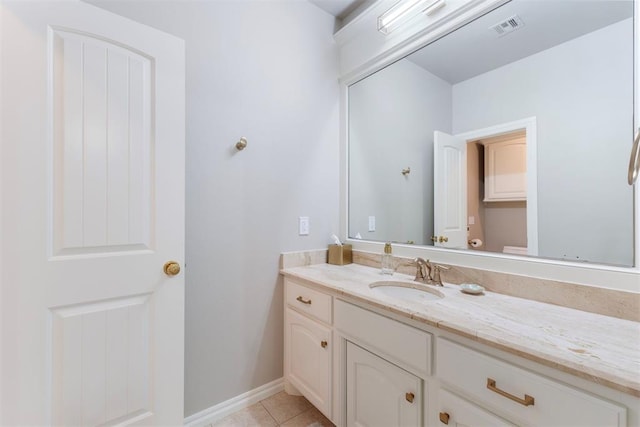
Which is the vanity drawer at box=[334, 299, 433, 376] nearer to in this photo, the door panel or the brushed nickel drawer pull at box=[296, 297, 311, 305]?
the brushed nickel drawer pull at box=[296, 297, 311, 305]

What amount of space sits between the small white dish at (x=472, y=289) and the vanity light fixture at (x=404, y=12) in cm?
149

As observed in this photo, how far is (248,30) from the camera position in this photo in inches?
67.3

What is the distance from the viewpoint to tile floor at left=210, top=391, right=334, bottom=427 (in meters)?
1.54

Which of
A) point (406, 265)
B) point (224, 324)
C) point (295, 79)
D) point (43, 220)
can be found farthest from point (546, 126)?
point (43, 220)

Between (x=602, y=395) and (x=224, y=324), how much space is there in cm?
158

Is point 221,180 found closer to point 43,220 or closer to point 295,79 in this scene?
point 43,220

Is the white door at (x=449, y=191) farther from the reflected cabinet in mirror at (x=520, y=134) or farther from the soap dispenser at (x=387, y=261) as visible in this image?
the soap dispenser at (x=387, y=261)

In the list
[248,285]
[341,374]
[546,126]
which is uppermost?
[546,126]

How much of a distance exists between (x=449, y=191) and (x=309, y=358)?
1279mm

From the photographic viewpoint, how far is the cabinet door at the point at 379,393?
41.5 inches

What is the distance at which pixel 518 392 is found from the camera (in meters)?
0.78

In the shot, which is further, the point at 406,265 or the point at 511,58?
the point at 406,265

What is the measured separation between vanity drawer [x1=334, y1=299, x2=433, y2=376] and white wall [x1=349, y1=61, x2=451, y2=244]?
2.30 ft

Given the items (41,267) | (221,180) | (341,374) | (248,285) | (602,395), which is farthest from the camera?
(248,285)
